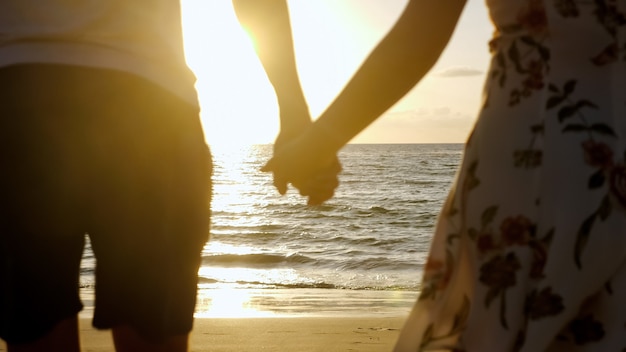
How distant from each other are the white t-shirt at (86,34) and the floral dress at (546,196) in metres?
0.69

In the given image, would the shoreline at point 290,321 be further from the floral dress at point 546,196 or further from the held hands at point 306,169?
the floral dress at point 546,196

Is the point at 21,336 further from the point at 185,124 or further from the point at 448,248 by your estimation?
the point at 448,248

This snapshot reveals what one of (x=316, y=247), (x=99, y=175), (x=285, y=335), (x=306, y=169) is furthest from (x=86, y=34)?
(x=316, y=247)

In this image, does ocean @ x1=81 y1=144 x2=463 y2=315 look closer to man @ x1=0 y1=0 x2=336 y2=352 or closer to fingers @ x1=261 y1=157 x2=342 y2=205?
fingers @ x1=261 y1=157 x2=342 y2=205

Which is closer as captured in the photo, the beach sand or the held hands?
the held hands

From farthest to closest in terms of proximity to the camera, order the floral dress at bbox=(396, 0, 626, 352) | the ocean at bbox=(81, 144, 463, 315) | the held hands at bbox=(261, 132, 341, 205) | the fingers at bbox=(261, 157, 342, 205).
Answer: the ocean at bbox=(81, 144, 463, 315) → the fingers at bbox=(261, 157, 342, 205) → the held hands at bbox=(261, 132, 341, 205) → the floral dress at bbox=(396, 0, 626, 352)

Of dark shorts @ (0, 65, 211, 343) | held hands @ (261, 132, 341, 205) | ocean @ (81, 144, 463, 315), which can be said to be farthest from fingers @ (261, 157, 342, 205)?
ocean @ (81, 144, 463, 315)

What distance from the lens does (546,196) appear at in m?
1.29

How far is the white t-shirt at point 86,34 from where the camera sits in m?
1.65

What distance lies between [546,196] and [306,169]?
52cm

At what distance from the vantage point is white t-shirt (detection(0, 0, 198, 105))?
1.65m

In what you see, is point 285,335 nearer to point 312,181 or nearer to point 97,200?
point 312,181

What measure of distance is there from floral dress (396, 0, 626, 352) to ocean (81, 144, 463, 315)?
5.40m

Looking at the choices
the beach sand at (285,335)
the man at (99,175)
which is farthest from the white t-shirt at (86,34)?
the beach sand at (285,335)
